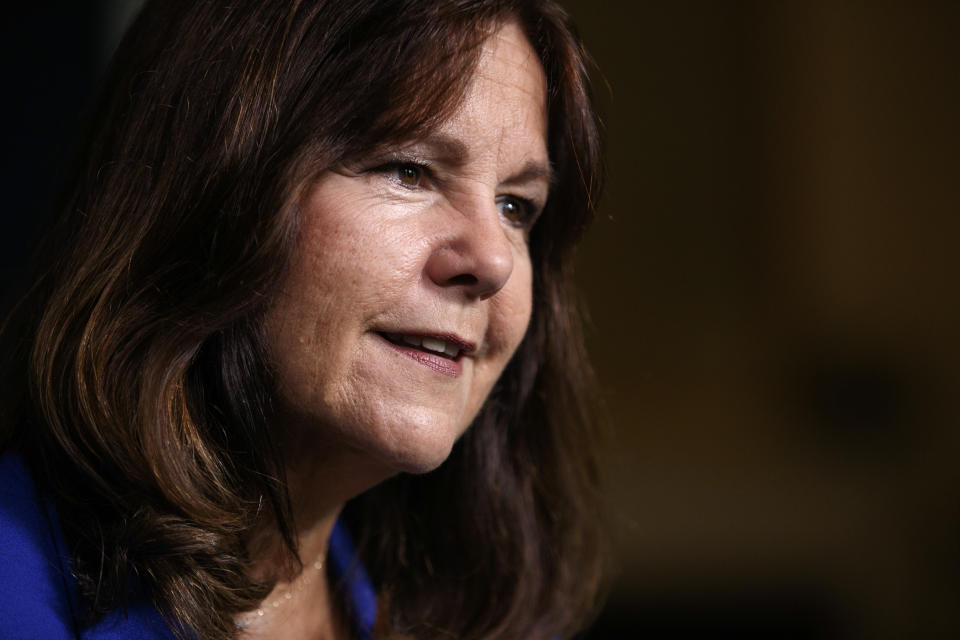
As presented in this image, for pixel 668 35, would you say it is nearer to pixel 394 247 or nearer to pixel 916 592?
pixel 916 592

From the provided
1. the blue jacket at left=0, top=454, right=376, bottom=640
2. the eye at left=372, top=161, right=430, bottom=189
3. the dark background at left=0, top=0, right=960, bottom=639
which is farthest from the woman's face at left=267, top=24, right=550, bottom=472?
the dark background at left=0, top=0, right=960, bottom=639

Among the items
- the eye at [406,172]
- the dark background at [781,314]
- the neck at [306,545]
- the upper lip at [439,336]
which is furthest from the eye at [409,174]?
the dark background at [781,314]

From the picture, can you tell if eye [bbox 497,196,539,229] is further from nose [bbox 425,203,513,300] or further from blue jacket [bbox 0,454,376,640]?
blue jacket [bbox 0,454,376,640]

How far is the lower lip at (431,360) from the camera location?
97 centimetres

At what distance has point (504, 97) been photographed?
40.3 inches

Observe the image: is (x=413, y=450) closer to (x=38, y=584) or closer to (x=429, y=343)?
(x=429, y=343)

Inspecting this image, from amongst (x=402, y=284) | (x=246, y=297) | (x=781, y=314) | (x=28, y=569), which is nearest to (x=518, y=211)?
(x=402, y=284)

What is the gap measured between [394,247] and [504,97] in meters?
0.22

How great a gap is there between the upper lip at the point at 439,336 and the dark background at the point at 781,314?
2462mm

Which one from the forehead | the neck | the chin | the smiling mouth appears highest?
the forehead

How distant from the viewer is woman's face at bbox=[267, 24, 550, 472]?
36.6 inches

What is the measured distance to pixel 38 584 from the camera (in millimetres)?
854

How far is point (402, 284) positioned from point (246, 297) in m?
0.15

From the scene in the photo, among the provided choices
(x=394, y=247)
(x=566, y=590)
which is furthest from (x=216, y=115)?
(x=566, y=590)
